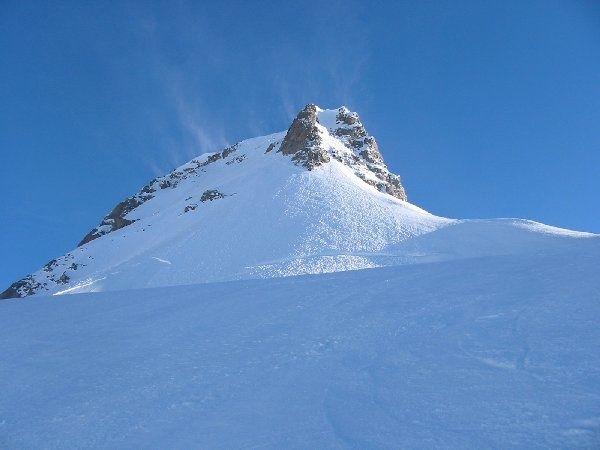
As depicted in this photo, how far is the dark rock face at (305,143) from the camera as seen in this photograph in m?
53.6

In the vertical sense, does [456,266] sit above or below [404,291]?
above

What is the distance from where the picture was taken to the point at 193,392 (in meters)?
5.82

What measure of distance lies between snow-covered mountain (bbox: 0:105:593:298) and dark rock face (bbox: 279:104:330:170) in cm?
16

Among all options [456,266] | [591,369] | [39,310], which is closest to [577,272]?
A: [456,266]

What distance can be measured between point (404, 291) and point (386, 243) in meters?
22.3

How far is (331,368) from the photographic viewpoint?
6086 mm

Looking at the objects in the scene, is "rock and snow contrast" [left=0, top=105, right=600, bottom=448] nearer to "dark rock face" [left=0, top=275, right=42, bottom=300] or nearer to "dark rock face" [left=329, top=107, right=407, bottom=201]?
"dark rock face" [left=0, top=275, right=42, bottom=300]

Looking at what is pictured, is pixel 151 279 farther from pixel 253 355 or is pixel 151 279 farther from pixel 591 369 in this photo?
pixel 591 369

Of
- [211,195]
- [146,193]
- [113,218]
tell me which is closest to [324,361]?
[211,195]

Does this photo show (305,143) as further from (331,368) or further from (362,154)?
(331,368)

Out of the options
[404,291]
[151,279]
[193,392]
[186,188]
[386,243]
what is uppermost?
[186,188]

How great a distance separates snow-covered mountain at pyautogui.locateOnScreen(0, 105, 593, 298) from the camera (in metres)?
28.4

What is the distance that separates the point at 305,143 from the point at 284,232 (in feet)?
82.4

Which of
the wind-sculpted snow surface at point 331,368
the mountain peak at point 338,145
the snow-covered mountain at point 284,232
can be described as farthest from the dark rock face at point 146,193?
the wind-sculpted snow surface at point 331,368
